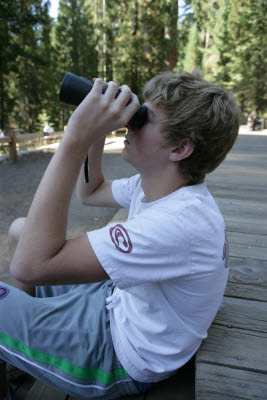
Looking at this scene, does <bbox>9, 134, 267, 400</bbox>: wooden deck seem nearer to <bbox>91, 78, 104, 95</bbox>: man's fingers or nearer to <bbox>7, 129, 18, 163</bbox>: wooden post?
<bbox>91, 78, 104, 95</bbox>: man's fingers

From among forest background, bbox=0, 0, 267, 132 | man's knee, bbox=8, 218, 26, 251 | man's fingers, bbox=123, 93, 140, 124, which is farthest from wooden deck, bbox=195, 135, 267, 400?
forest background, bbox=0, 0, 267, 132

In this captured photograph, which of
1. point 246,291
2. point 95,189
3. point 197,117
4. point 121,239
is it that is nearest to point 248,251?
point 246,291

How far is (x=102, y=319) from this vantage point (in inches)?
46.6

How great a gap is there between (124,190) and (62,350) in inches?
30.2

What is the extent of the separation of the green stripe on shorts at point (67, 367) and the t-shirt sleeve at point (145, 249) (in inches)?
14.3

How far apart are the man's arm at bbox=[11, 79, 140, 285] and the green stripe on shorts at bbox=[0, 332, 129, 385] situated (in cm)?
31

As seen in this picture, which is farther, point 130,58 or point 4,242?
point 130,58

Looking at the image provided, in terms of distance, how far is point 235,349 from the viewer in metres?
1.11

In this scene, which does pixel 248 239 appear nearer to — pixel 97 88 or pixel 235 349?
pixel 235 349

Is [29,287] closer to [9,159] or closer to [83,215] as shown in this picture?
[83,215]

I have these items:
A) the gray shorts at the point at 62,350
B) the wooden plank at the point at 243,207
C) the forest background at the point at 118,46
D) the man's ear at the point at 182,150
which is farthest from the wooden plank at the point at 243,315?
the forest background at the point at 118,46

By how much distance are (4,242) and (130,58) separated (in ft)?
50.4

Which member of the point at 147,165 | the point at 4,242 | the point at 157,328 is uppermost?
the point at 147,165

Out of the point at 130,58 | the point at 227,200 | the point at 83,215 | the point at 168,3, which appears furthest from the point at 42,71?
the point at 227,200
